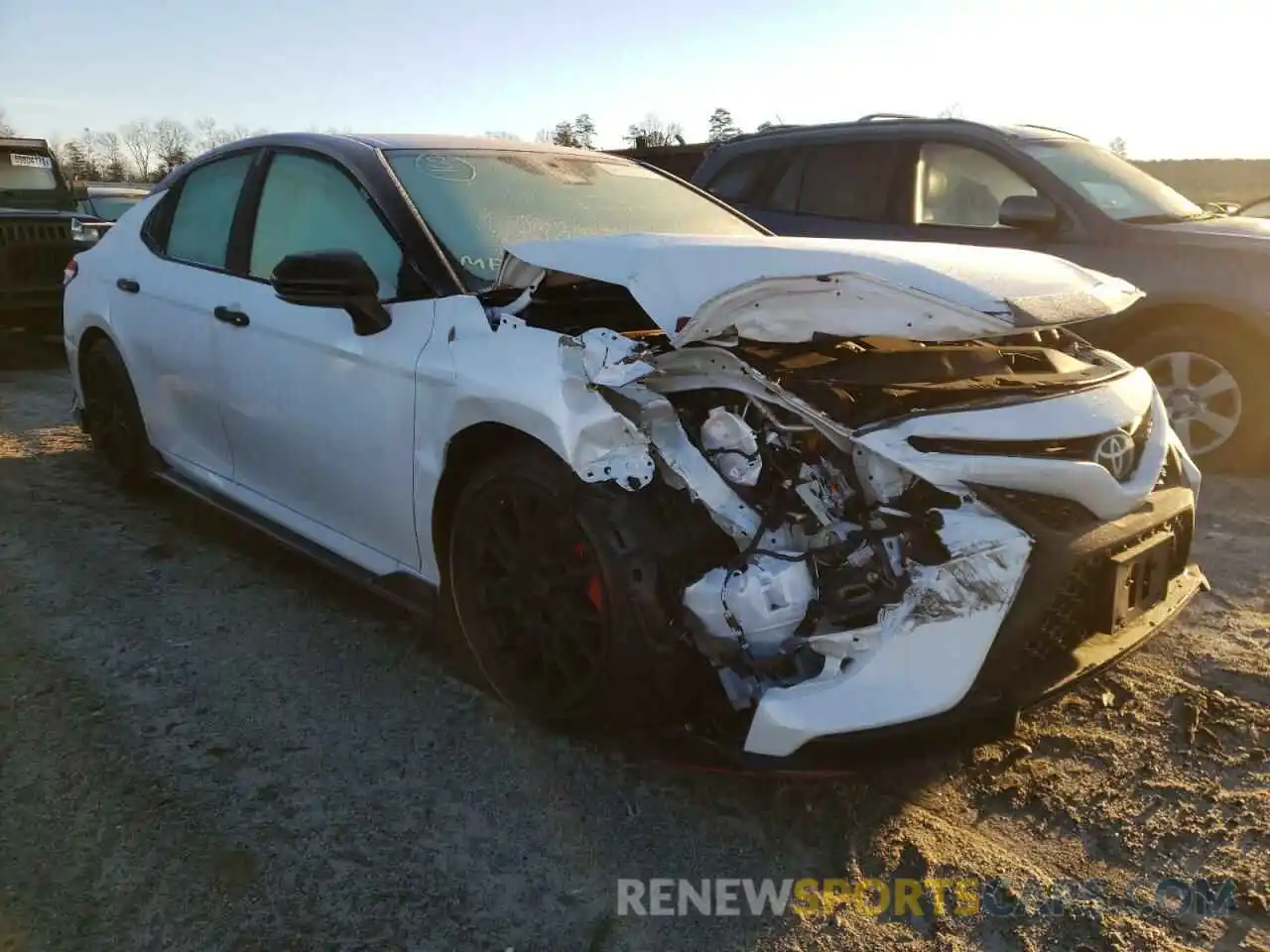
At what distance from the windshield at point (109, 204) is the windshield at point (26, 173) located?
6.31ft

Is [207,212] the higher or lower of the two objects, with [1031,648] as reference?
higher

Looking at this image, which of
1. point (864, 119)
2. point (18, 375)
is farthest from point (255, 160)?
point (18, 375)

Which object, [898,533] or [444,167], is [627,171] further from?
[898,533]

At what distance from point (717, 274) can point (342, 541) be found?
5.27ft

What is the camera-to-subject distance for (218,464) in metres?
4.02

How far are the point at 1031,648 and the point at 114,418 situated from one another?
4.27 meters

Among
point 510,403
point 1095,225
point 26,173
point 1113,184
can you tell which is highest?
point 26,173

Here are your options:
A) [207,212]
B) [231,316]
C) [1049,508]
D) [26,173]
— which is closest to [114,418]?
[207,212]

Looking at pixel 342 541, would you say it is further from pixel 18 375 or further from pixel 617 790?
pixel 18 375

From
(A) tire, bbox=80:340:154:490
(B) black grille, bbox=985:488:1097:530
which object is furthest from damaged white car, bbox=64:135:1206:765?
(A) tire, bbox=80:340:154:490

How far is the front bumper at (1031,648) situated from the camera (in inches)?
86.9

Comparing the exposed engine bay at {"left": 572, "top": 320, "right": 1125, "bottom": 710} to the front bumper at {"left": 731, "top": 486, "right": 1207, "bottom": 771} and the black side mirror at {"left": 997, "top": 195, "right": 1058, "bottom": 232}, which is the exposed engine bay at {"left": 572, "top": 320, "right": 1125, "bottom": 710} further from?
the black side mirror at {"left": 997, "top": 195, "right": 1058, "bottom": 232}

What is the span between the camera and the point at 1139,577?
8.14 feet

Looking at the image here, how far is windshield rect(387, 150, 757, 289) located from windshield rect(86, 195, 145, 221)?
36.6ft
